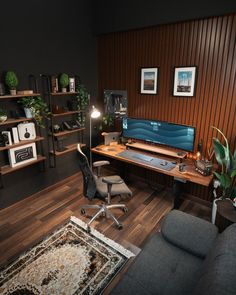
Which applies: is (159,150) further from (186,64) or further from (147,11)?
(147,11)

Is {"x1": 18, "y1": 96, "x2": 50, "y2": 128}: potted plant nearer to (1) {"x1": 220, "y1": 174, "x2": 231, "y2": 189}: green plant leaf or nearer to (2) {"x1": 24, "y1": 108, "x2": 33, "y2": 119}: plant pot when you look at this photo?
(2) {"x1": 24, "y1": 108, "x2": 33, "y2": 119}: plant pot

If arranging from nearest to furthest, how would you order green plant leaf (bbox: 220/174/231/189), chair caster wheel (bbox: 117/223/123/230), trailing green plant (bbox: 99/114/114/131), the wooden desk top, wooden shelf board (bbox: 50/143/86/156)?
1. green plant leaf (bbox: 220/174/231/189)
2. the wooden desk top
3. chair caster wheel (bbox: 117/223/123/230)
4. wooden shelf board (bbox: 50/143/86/156)
5. trailing green plant (bbox: 99/114/114/131)

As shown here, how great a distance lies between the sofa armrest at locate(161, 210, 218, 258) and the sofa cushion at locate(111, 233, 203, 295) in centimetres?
7

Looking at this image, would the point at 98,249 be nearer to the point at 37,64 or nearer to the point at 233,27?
the point at 37,64

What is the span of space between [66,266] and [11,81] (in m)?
2.28

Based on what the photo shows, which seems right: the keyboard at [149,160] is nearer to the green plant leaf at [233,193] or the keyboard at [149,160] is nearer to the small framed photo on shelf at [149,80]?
the green plant leaf at [233,193]

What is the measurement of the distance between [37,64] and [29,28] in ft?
1.52

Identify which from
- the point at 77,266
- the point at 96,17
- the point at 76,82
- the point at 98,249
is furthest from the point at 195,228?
the point at 96,17

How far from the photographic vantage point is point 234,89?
263cm

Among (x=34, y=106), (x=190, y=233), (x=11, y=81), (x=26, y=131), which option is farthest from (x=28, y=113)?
(x=190, y=233)

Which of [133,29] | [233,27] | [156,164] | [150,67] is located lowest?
[156,164]

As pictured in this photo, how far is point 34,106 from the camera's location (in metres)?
2.96

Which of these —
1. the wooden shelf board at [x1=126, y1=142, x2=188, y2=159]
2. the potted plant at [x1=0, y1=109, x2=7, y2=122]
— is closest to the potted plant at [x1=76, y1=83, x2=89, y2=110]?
the wooden shelf board at [x1=126, y1=142, x2=188, y2=159]

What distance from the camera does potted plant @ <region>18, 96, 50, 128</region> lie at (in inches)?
114
